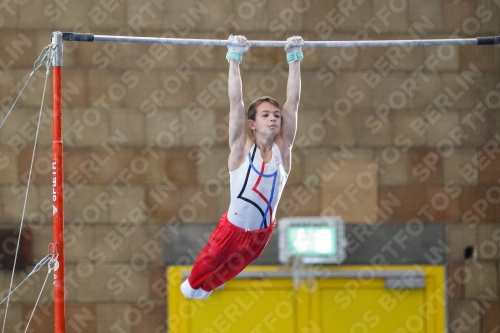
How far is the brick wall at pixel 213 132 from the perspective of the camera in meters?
6.97

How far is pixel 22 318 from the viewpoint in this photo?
6965 millimetres

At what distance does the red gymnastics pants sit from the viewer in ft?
16.1

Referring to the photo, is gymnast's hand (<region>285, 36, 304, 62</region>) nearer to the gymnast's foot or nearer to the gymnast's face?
the gymnast's face

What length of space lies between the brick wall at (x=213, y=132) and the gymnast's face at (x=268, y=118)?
7.24ft

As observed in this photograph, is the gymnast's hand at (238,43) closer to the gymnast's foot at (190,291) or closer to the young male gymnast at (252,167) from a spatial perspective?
the young male gymnast at (252,167)

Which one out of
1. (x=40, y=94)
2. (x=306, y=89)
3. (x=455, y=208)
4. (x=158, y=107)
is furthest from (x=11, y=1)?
(x=455, y=208)

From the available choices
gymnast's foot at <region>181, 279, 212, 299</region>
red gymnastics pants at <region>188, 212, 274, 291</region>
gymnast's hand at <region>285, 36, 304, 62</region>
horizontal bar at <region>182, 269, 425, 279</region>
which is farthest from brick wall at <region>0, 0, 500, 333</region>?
→ gymnast's hand at <region>285, 36, 304, 62</region>

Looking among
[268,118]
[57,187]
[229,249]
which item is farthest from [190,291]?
[268,118]

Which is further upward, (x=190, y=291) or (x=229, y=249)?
(x=229, y=249)

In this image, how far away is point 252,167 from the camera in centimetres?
483

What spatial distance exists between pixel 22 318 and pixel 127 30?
2.77 metres

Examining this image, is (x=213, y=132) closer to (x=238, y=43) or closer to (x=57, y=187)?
(x=238, y=43)

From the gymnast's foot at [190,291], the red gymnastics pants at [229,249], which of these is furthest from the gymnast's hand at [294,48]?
the gymnast's foot at [190,291]

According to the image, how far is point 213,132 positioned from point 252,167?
2245 mm
